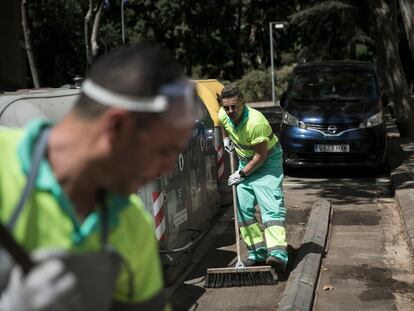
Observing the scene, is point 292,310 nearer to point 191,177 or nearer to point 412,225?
point 191,177

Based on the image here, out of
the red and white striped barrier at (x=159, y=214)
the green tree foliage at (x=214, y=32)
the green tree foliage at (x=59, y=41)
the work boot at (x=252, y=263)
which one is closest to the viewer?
the red and white striped barrier at (x=159, y=214)

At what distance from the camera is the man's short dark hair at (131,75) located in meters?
1.31

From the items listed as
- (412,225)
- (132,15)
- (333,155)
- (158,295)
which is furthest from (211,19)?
(158,295)

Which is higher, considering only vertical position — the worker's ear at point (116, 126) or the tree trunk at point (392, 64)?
the worker's ear at point (116, 126)

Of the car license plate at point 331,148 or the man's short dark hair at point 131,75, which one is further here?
the car license plate at point 331,148

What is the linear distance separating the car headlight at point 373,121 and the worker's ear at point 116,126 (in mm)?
10040

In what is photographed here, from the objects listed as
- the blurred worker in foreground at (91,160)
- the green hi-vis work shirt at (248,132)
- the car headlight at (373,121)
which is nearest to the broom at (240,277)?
the green hi-vis work shirt at (248,132)

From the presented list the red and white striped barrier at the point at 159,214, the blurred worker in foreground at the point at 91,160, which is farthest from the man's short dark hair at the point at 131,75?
the red and white striped barrier at the point at 159,214

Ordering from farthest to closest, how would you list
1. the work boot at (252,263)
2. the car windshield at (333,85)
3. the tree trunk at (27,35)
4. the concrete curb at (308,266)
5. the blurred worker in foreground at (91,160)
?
the tree trunk at (27,35) → the car windshield at (333,85) → the work boot at (252,263) → the concrete curb at (308,266) → the blurred worker in foreground at (91,160)

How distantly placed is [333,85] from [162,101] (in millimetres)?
11064

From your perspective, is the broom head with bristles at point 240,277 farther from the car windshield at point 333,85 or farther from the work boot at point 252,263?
the car windshield at point 333,85

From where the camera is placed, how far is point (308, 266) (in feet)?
19.0

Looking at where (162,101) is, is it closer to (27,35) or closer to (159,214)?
(159,214)

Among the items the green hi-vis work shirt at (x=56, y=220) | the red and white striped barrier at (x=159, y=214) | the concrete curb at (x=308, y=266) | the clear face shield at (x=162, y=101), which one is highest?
the clear face shield at (x=162, y=101)
